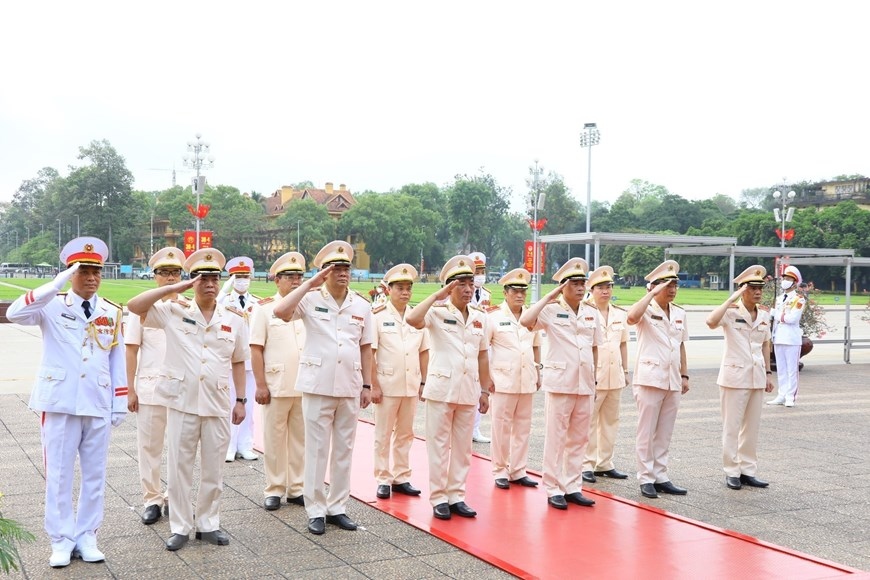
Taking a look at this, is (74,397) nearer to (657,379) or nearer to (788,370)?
(657,379)

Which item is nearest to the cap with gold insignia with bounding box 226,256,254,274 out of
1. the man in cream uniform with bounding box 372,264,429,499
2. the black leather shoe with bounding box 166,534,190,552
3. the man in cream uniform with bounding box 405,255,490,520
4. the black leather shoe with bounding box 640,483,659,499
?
the man in cream uniform with bounding box 372,264,429,499

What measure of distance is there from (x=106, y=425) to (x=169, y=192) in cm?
6574

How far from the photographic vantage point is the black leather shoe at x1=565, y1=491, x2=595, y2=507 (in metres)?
6.38

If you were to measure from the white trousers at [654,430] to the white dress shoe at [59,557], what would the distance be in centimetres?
431

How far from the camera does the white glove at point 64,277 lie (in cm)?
459

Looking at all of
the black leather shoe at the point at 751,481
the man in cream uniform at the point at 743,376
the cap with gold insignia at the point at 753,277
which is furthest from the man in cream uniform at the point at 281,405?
the cap with gold insignia at the point at 753,277

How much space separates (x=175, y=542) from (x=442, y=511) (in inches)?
72.3

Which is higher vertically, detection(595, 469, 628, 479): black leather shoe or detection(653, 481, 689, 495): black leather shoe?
detection(653, 481, 689, 495): black leather shoe

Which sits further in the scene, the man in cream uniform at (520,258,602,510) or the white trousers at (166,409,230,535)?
the man in cream uniform at (520,258,602,510)

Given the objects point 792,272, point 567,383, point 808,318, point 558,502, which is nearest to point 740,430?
point 567,383

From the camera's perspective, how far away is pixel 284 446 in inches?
251

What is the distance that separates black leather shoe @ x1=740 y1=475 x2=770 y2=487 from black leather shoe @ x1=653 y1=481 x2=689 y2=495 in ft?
2.19

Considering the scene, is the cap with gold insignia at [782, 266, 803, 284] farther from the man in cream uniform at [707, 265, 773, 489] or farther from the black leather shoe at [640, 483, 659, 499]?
the black leather shoe at [640, 483, 659, 499]

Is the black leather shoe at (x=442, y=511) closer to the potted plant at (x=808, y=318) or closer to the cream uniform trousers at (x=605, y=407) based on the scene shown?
the cream uniform trousers at (x=605, y=407)
